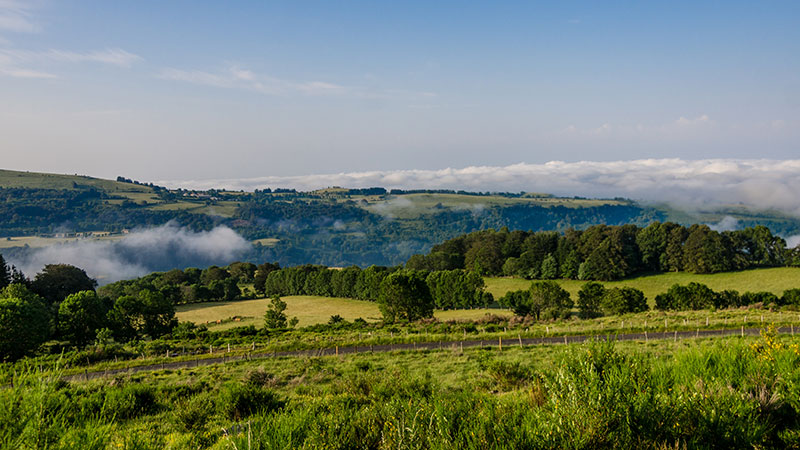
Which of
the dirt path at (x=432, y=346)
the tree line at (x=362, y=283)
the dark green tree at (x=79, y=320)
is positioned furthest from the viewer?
the tree line at (x=362, y=283)

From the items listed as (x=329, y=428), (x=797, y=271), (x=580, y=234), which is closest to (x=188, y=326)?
(x=329, y=428)

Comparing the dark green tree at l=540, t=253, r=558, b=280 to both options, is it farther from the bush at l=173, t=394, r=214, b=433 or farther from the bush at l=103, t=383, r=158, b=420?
the bush at l=173, t=394, r=214, b=433

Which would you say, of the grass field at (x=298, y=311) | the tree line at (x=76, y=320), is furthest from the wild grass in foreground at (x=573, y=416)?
the grass field at (x=298, y=311)

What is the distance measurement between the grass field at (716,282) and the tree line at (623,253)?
3.18m

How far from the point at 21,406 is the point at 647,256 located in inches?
4864

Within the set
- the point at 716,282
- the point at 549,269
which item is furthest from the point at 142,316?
the point at 716,282

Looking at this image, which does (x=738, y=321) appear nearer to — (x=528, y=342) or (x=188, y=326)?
(x=528, y=342)

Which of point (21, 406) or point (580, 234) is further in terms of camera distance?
point (580, 234)

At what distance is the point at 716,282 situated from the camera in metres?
90.4

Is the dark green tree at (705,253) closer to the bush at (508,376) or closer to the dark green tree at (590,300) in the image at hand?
the dark green tree at (590,300)

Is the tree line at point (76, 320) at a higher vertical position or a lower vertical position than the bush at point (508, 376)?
lower

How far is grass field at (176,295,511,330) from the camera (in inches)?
3157

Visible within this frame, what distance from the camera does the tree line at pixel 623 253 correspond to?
99000mm

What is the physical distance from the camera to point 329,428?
599 centimetres
